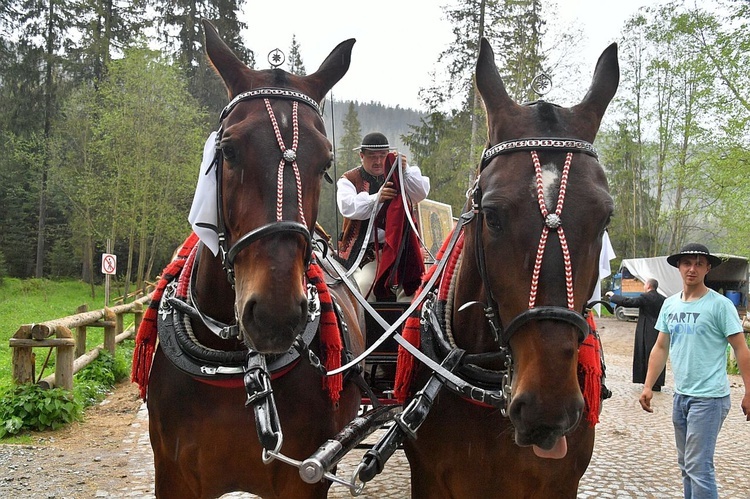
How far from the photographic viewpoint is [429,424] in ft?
9.11

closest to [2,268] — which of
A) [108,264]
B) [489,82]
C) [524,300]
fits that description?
[108,264]

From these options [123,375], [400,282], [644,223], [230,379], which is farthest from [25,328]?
[644,223]

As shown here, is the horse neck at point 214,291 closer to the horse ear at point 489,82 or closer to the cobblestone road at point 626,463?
the horse ear at point 489,82

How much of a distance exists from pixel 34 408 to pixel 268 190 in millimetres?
6445

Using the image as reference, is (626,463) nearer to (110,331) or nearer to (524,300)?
(524,300)

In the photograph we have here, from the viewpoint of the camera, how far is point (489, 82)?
2.54m

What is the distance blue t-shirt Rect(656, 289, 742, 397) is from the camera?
458cm

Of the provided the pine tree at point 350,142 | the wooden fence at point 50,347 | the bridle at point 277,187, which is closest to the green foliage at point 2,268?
the wooden fence at point 50,347

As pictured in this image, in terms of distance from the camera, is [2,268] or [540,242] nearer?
[540,242]

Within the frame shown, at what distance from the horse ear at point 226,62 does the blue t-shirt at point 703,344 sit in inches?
154

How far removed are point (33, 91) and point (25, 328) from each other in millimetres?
31160

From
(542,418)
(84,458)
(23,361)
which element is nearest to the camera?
(542,418)

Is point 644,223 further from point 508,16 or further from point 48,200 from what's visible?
point 48,200

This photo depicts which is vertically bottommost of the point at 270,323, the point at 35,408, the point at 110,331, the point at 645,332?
the point at 35,408
